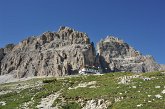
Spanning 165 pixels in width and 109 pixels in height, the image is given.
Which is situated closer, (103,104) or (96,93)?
(103,104)

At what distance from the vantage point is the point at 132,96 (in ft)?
122

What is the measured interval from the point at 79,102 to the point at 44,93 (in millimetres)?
9377

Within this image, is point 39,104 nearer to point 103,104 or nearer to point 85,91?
point 85,91

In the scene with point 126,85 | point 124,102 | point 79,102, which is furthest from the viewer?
point 126,85

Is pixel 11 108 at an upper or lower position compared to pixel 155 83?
lower

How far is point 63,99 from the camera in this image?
43344mm

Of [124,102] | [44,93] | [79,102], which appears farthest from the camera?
[44,93]

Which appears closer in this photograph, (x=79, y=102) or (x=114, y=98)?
(x=114, y=98)

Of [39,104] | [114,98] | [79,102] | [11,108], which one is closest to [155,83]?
[114,98]

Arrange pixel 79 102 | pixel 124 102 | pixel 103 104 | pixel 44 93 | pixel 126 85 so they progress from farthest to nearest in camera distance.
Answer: pixel 44 93 < pixel 126 85 < pixel 79 102 < pixel 103 104 < pixel 124 102

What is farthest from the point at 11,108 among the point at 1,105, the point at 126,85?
the point at 126,85

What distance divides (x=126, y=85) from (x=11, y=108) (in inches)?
614

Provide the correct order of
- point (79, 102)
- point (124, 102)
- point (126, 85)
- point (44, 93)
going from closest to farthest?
point (124, 102) < point (79, 102) < point (126, 85) < point (44, 93)

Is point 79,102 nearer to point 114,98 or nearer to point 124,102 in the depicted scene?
point 114,98
